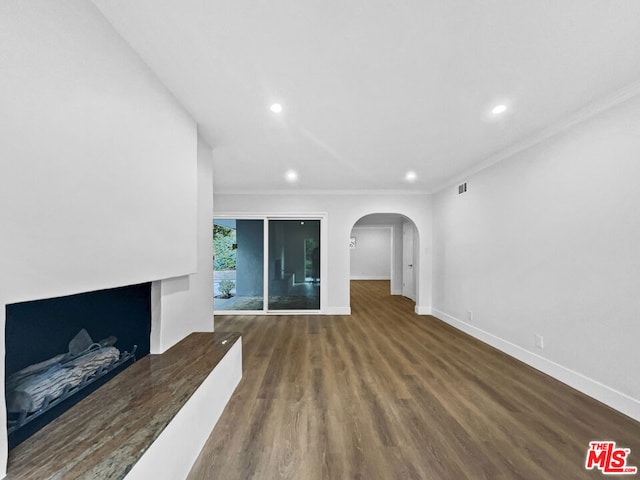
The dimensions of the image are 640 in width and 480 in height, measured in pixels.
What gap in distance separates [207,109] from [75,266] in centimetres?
173

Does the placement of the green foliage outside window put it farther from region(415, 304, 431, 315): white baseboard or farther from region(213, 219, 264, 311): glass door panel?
region(415, 304, 431, 315): white baseboard

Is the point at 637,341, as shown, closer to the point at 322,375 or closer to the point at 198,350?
the point at 322,375

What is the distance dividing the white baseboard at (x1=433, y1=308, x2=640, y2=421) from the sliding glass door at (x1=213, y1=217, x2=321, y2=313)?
10.3 feet

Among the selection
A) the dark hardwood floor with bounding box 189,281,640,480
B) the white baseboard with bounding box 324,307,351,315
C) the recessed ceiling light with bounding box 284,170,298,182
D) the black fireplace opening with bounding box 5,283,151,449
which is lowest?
the dark hardwood floor with bounding box 189,281,640,480

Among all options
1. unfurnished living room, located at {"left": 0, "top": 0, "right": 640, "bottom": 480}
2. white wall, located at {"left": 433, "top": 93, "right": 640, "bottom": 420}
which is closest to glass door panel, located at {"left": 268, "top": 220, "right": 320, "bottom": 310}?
unfurnished living room, located at {"left": 0, "top": 0, "right": 640, "bottom": 480}

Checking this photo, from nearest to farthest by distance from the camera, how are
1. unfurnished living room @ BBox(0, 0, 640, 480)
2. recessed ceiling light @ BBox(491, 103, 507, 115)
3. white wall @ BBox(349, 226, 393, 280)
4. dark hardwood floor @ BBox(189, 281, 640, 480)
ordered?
unfurnished living room @ BBox(0, 0, 640, 480), dark hardwood floor @ BBox(189, 281, 640, 480), recessed ceiling light @ BBox(491, 103, 507, 115), white wall @ BBox(349, 226, 393, 280)

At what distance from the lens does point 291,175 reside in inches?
179

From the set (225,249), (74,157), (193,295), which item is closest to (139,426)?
(74,157)

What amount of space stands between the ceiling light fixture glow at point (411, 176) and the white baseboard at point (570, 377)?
8.31 ft

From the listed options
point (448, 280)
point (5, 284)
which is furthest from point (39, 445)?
point (448, 280)

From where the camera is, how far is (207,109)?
2.44 meters

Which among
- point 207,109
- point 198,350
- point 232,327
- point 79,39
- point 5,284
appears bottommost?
point 232,327

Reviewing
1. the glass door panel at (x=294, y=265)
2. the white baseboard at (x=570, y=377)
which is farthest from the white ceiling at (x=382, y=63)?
the glass door panel at (x=294, y=265)

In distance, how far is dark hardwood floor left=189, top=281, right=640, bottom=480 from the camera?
1.67 metres
